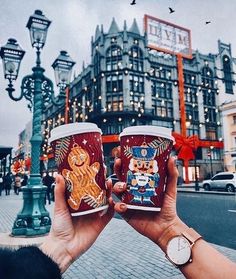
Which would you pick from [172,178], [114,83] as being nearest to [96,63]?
[114,83]

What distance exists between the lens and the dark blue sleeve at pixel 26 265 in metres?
1.13

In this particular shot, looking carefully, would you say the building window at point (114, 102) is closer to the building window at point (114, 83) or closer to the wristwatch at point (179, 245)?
the building window at point (114, 83)

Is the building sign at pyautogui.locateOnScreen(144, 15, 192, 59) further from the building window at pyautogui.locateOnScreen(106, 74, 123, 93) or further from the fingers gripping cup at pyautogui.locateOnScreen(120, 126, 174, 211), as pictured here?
the fingers gripping cup at pyautogui.locateOnScreen(120, 126, 174, 211)

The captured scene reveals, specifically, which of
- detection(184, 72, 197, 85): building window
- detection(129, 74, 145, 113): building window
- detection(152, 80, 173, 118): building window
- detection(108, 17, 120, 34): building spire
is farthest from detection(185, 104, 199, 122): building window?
Result: detection(108, 17, 120, 34): building spire

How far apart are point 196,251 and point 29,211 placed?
6.90 m

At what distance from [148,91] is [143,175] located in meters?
43.3

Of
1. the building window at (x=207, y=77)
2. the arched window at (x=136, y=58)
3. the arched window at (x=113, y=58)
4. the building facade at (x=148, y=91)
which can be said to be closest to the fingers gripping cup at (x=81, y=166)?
the building facade at (x=148, y=91)

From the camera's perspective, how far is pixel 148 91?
Result: 44000mm

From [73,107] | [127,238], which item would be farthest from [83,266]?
[73,107]

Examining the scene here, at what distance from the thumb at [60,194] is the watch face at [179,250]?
0.65 metres

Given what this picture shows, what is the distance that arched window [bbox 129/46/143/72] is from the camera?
4362 cm

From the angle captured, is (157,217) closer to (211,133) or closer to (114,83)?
(114,83)

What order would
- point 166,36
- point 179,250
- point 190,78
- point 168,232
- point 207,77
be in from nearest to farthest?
point 179,250 < point 168,232 < point 166,36 < point 190,78 < point 207,77

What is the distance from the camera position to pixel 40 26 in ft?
25.4
